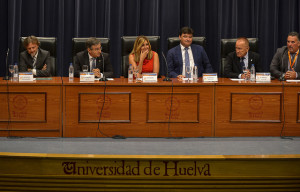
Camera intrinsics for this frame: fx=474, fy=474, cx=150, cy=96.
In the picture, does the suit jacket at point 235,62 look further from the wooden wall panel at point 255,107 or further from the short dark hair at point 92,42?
the short dark hair at point 92,42

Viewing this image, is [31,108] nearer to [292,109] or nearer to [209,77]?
[209,77]

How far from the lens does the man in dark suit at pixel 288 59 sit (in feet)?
16.6

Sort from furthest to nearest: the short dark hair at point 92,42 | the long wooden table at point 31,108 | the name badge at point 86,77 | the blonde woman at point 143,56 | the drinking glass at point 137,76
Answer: the blonde woman at point 143,56 → the short dark hair at point 92,42 → the drinking glass at point 137,76 → the name badge at point 86,77 → the long wooden table at point 31,108

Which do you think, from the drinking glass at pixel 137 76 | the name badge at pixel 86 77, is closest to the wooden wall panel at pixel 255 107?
the drinking glass at pixel 137 76

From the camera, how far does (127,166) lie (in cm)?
217

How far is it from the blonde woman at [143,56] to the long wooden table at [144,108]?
2.17ft

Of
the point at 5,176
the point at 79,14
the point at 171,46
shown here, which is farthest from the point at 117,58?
the point at 5,176

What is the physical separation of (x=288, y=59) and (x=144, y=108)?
5.99ft

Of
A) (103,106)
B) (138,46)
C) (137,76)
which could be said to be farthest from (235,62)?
(103,106)

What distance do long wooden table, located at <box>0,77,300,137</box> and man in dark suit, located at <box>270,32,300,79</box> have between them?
67 centimetres

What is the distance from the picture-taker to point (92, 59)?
5125 millimetres

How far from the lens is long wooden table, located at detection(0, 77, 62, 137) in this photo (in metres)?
4.36

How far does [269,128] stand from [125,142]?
138 cm

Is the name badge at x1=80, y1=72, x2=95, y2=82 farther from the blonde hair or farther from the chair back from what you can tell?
the chair back
